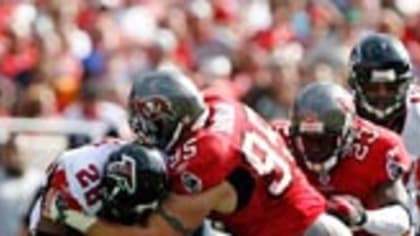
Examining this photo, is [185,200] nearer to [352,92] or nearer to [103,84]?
[352,92]

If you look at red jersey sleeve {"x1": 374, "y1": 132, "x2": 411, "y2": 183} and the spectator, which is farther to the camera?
the spectator

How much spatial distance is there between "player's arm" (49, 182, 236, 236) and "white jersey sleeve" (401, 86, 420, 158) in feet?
5.33

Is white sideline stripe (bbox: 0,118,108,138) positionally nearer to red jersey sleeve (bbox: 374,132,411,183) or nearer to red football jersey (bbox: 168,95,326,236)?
red jersey sleeve (bbox: 374,132,411,183)

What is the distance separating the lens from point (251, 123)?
7879mm

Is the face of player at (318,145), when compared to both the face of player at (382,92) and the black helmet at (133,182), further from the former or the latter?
the black helmet at (133,182)

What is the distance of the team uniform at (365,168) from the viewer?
8.29 metres

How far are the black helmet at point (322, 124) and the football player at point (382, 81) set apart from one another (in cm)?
56

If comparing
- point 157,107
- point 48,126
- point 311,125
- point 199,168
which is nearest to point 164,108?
point 157,107

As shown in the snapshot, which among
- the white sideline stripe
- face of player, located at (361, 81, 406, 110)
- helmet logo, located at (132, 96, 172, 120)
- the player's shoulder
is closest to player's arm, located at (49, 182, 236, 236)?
helmet logo, located at (132, 96, 172, 120)

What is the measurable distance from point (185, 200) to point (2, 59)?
6.68m

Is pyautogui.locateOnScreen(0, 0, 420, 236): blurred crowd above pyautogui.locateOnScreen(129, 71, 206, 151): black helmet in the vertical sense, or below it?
below

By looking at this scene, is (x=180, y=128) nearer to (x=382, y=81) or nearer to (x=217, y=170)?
(x=217, y=170)

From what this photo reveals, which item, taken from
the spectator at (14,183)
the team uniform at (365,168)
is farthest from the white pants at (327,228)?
the spectator at (14,183)

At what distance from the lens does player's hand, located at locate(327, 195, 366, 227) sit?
7.95 meters
